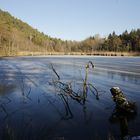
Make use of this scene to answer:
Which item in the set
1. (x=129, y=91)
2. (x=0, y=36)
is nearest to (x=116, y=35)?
(x=0, y=36)

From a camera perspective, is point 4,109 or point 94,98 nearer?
point 4,109

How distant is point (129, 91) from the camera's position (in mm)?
16062

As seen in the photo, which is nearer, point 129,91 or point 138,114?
point 138,114

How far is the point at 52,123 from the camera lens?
10.2 meters

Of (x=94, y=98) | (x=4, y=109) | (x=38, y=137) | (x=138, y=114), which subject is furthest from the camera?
(x=94, y=98)

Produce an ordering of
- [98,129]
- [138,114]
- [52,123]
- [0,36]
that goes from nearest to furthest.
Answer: [98,129] → [52,123] → [138,114] → [0,36]

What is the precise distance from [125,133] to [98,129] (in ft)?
3.01

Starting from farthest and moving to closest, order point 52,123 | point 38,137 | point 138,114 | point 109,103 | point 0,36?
point 0,36
point 109,103
point 138,114
point 52,123
point 38,137

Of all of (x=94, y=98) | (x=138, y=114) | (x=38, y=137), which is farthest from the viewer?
(x=94, y=98)

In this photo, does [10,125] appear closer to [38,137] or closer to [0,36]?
[38,137]

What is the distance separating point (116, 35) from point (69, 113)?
12407 cm

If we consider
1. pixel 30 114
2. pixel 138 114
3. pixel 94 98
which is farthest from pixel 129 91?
pixel 30 114

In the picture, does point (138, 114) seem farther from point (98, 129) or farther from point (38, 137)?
point (38, 137)

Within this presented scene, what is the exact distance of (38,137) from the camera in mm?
8641
